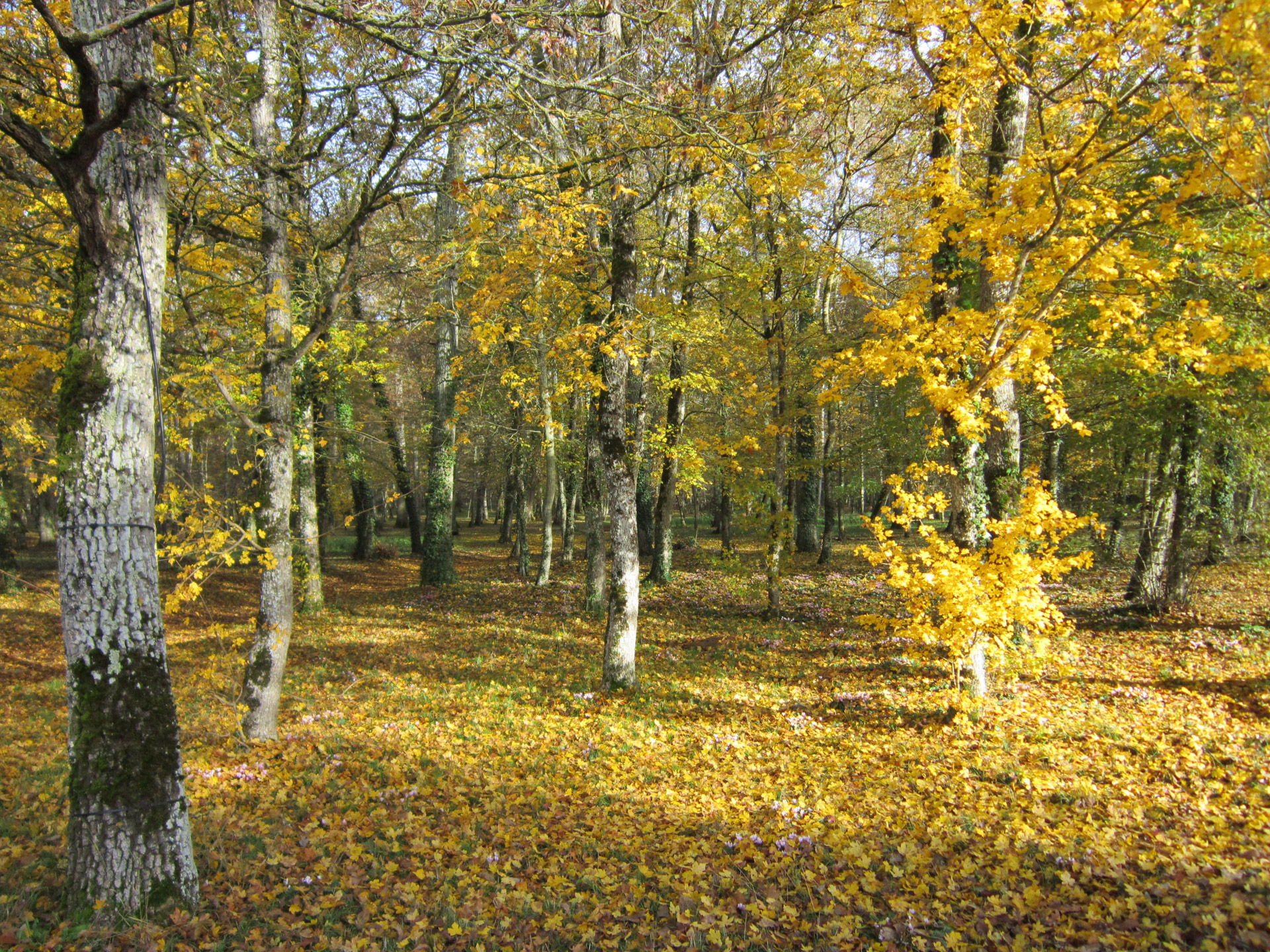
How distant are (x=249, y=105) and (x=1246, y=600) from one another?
17590 millimetres

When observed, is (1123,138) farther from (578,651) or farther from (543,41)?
(578,651)

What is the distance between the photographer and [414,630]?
13.4 meters

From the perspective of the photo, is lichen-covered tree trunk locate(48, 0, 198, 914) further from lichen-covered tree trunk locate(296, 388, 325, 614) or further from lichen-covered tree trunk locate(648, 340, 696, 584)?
lichen-covered tree trunk locate(648, 340, 696, 584)

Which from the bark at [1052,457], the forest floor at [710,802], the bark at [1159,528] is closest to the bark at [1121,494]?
the bark at [1159,528]

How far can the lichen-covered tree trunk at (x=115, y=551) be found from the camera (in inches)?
141

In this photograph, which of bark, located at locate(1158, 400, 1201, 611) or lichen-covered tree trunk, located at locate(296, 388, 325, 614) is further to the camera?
lichen-covered tree trunk, located at locate(296, 388, 325, 614)

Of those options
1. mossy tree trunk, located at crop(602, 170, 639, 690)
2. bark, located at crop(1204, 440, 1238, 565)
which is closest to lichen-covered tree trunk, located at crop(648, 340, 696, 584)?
mossy tree trunk, located at crop(602, 170, 639, 690)

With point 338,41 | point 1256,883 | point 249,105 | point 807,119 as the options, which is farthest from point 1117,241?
point 249,105

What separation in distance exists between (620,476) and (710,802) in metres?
4.20

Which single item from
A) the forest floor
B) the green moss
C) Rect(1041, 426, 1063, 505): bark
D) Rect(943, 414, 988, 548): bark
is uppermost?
Rect(1041, 426, 1063, 505): bark

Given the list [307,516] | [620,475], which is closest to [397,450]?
[307,516]

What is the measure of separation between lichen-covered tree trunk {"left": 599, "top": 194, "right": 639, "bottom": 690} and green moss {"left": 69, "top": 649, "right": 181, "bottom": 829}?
18.1ft

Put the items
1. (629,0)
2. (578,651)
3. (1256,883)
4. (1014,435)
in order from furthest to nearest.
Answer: (578,651), (1014,435), (629,0), (1256,883)

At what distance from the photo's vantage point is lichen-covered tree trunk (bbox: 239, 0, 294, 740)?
6422 millimetres
